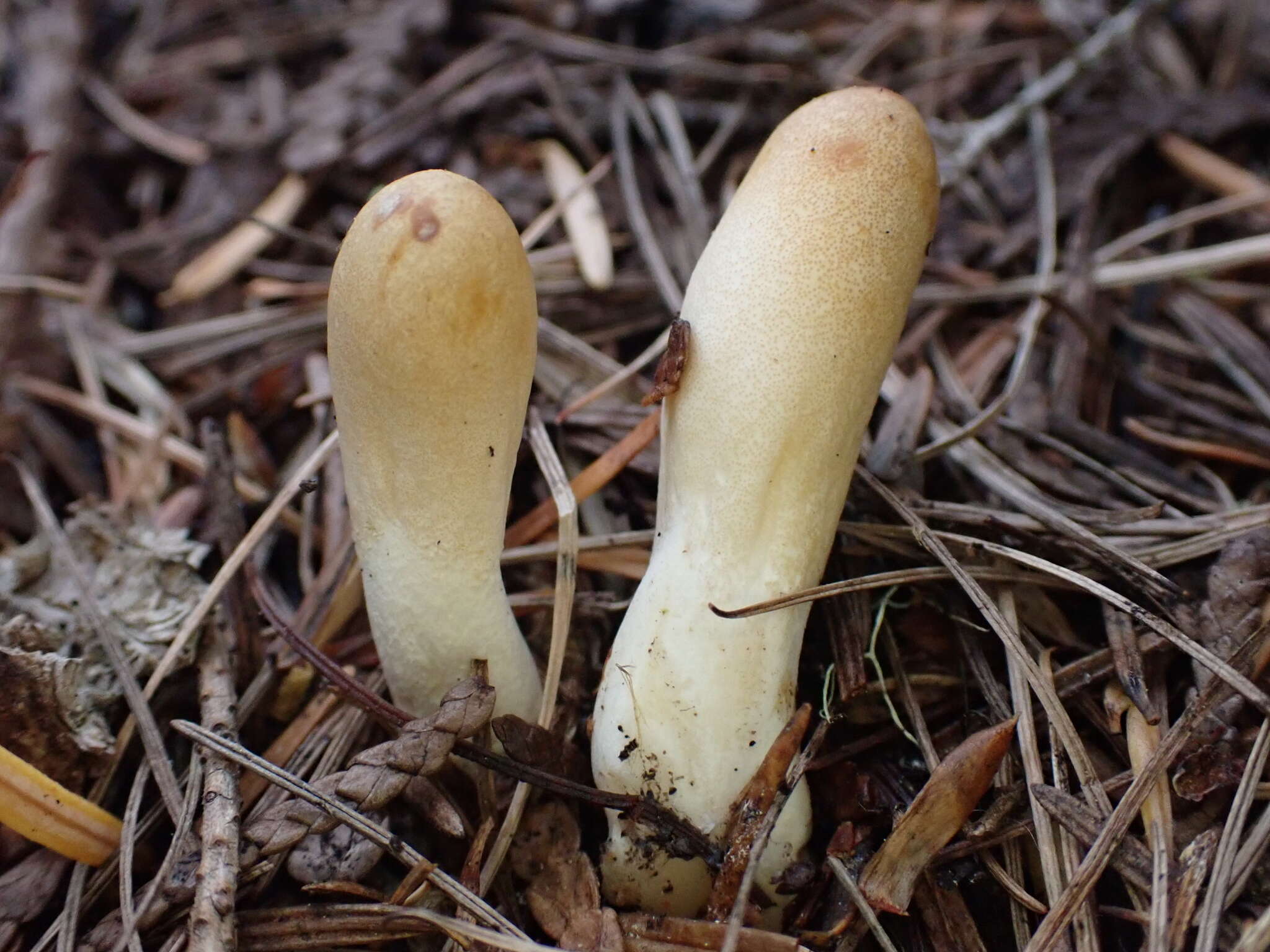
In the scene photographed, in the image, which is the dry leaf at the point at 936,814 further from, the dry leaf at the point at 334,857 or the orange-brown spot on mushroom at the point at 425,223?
the orange-brown spot on mushroom at the point at 425,223

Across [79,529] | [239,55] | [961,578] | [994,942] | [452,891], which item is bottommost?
[994,942]

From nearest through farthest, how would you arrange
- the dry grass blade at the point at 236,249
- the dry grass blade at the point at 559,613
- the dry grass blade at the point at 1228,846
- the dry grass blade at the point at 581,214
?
the dry grass blade at the point at 1228,846, the dry grass blade at the point at 559,613, the dry grass blade at the point at 581,214, the dry grass blade at the point at 236,249

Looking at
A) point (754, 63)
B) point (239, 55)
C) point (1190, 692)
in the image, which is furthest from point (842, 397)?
point (239, 55)

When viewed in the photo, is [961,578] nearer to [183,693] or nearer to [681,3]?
[183,693]

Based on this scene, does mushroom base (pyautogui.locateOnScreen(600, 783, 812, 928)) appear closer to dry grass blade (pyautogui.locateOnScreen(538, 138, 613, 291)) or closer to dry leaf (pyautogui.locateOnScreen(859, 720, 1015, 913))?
dry leaf (pyautogui.locateOnScreen(859, 720, 1015, 913))

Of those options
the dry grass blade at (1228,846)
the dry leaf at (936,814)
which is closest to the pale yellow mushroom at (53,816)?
the dry leaf at (936,814)

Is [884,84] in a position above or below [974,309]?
above
